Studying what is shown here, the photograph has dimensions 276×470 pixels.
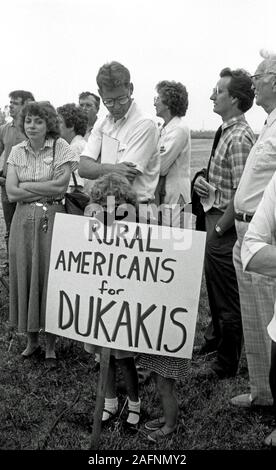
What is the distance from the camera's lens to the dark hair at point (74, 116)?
18.5ft

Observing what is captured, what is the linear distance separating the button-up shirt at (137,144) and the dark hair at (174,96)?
1.09 m

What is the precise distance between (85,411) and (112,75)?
2.08 meters

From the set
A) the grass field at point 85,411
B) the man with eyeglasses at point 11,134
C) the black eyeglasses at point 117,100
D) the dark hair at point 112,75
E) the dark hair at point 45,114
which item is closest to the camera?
the grass field at point 85,411

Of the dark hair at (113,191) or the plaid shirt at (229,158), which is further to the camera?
the plaid shirt at (229,158)

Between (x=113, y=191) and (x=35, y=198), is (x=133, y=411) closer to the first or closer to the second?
(x=113, y=191)

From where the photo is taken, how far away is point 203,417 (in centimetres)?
352

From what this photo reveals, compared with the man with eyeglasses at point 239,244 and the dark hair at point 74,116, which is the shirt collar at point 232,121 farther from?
the dark hair at point 74,116

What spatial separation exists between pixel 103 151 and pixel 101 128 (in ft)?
0.62

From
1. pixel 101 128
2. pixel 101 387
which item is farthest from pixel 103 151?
pixel 101 387

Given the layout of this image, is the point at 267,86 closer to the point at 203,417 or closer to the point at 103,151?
the point at 103,151

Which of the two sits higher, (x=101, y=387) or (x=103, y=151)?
(x=103, y=151)

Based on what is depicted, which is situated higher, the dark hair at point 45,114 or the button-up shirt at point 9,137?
the dark hair at point 45,114

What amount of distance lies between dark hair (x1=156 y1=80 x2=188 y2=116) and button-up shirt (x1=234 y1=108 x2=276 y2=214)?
1603 millimetres

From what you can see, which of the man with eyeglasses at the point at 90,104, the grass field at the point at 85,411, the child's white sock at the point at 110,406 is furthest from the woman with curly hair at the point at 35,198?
the man with eyeglasses at the point at 90,104
